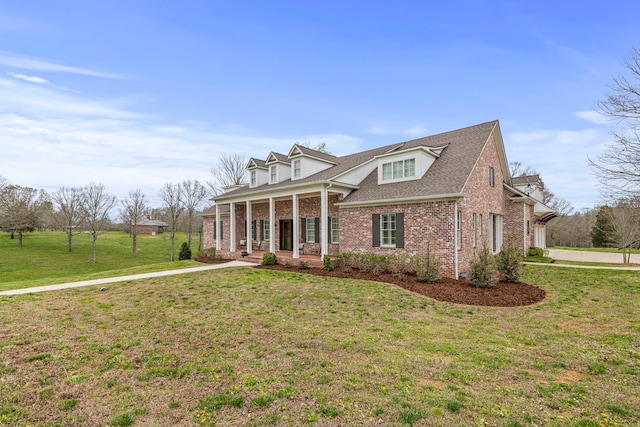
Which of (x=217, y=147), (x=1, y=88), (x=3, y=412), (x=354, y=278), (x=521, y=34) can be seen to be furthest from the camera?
(x=217, y=147)

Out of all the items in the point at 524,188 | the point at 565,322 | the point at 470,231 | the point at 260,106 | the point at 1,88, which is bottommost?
the point at 565,322

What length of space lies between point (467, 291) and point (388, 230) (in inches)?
173

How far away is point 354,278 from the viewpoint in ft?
37.0

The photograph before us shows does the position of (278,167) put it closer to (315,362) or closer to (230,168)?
(315,362)

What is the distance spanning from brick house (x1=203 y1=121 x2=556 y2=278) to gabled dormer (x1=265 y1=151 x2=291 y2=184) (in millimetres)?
63

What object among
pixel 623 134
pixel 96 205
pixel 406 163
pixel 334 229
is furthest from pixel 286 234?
pixel 96 205

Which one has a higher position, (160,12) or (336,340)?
(160,12)

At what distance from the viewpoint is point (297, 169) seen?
17.1 metres

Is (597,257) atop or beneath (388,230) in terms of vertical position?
beneath

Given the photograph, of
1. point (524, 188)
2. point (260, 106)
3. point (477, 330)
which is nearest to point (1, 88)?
point (260, 106)

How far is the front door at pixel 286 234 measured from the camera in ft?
60.6

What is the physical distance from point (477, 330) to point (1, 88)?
671 inches

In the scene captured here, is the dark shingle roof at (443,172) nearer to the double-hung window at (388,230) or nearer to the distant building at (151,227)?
the double-hung window at (388,230)

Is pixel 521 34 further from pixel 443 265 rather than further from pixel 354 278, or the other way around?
pixel 354 278
